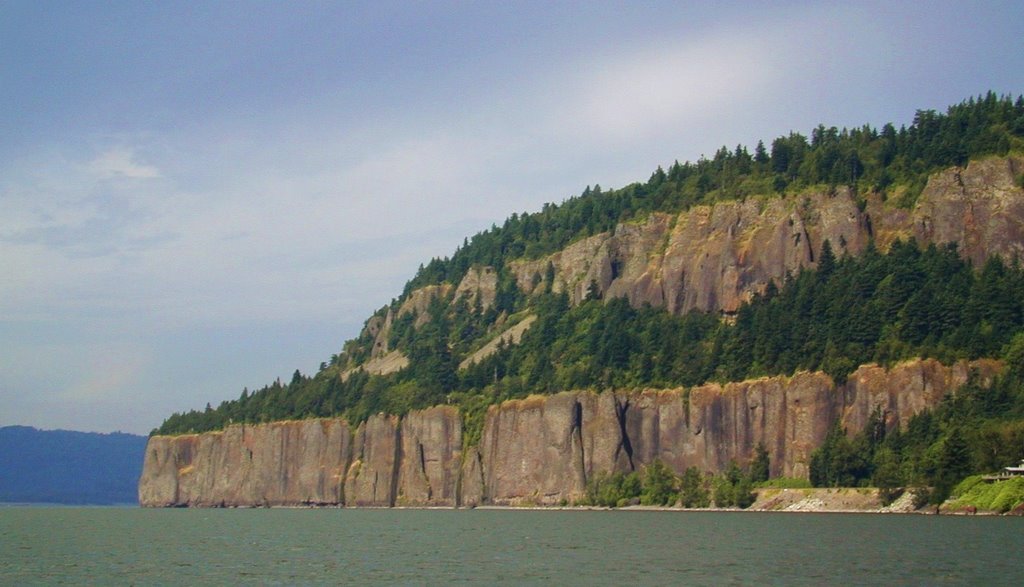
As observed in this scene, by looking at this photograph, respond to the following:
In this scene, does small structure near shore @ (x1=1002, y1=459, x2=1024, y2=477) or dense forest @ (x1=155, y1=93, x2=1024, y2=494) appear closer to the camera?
small structure near shore @ (x1=1002, y1=459, x2=1024, y2=477)

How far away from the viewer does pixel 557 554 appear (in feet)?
276

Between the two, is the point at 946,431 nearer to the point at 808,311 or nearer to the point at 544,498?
the point at 808,311

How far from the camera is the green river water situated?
2680 inches

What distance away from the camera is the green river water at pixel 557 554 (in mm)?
68062

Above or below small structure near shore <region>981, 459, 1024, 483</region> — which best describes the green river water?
below

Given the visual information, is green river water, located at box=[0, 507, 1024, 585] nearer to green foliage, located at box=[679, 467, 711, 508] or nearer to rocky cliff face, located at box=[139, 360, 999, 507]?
rocky cliff face, located at box=[139, 360, 999, 507]

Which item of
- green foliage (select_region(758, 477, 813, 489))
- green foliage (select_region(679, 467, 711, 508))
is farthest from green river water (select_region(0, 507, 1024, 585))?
green foliage (select_region(679, 467, 711, 508))

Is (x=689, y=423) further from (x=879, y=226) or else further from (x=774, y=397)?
(x=879, y=226)

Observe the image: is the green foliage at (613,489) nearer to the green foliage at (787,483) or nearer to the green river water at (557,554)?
the green foliage at (787,483)

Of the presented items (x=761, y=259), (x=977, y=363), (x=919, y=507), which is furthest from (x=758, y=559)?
(x=761, y=259)

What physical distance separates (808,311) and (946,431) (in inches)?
1605

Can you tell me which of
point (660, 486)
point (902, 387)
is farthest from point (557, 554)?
point (660, 486)

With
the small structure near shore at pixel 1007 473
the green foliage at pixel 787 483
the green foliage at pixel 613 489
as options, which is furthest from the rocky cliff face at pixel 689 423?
the small structure near shore at pixel 1007 473

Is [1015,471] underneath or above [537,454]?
underneath
